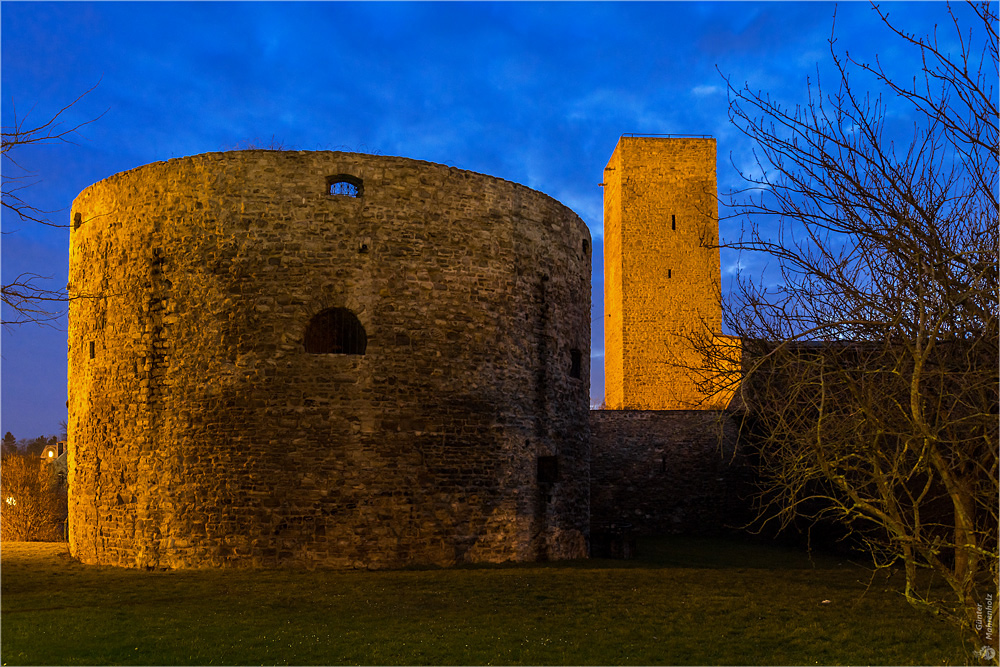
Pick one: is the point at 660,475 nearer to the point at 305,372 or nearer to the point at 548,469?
the point at 548,469

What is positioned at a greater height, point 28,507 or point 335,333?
point 335,333

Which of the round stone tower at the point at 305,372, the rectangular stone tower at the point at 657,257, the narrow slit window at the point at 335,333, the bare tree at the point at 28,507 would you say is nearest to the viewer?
the round stone tower at the point at 305,372

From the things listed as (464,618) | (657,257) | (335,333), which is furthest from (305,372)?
(657,257)

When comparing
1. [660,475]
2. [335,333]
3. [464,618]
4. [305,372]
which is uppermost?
[335,333]

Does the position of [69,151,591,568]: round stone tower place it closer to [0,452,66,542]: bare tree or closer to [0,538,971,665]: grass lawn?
[0,538,971,665]: grass lawn

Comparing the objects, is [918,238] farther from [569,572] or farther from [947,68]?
[569,572]

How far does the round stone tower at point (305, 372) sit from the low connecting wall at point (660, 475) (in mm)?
7042

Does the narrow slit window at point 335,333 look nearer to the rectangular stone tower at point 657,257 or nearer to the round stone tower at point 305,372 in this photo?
the round stone tower at point 305,372

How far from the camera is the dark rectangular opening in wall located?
534 inches

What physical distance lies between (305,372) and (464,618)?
4.78 m

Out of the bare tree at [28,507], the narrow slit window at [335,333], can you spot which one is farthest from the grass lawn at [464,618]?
the bare tree at [28,507]

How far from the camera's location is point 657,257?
99.8ft

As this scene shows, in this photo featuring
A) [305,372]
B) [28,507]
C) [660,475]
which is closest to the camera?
[305,372]

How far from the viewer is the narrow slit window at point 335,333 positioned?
1290 cm
